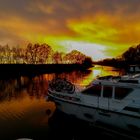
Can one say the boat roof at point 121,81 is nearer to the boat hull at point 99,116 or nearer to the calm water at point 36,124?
the boat hull at point 99,116

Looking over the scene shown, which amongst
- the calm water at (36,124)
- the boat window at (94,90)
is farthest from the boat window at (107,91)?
the calm water at (36,124)

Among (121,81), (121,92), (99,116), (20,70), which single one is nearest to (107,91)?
(121,92)

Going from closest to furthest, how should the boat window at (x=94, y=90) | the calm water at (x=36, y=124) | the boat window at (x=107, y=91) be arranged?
1. the boat window at (x=107, y=91)
2. the calm water at (x=36, y=124)
3. the boat window at (x=94, y=90)

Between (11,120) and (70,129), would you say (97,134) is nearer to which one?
(70,129)

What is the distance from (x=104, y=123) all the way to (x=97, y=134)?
41.9 inches

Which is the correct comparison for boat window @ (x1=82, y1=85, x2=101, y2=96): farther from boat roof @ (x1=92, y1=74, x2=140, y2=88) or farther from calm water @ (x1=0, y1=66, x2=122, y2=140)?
calm water @ (x1=0, y1=66, x2=122, y2=140)

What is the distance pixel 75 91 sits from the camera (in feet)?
71.7

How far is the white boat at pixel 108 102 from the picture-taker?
17.9 metres

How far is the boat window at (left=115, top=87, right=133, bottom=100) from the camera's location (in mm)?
18453

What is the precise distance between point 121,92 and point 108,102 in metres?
1.18

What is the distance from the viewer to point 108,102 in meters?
19.1

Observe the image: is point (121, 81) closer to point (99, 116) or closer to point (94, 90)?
point (94, 90)

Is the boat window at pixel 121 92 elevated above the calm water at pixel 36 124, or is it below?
above

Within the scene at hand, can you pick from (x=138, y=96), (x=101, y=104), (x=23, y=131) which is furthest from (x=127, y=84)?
(x=23, y=131)
